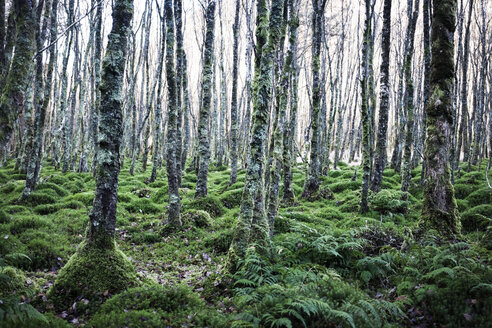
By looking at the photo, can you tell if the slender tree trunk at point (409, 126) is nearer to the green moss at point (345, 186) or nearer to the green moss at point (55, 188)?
the green moss at point (345, 186)

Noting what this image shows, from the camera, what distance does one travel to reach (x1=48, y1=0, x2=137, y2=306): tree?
4.29 metres

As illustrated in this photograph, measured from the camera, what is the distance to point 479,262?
4.09 m

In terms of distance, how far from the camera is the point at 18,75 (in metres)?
3.81

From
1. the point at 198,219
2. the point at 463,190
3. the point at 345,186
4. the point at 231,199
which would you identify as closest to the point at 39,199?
the point at 198,219

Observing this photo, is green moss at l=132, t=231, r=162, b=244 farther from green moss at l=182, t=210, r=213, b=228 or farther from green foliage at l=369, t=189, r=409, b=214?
green foliage at l=369, t=189, r=409, b=214

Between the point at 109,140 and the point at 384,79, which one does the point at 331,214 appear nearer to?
the point at 384,79

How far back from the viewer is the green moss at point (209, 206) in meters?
9.84

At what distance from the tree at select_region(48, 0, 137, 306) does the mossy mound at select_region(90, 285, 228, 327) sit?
0.54 m

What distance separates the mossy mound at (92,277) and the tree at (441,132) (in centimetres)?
608

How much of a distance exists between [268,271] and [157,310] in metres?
1.68

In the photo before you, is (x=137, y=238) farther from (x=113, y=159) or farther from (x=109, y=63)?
(x=109, y=63)

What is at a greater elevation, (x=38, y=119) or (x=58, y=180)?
(x=38, y=119)

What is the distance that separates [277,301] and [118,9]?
17.8 feet

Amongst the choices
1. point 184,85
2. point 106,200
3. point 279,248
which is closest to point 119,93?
point 106,200
